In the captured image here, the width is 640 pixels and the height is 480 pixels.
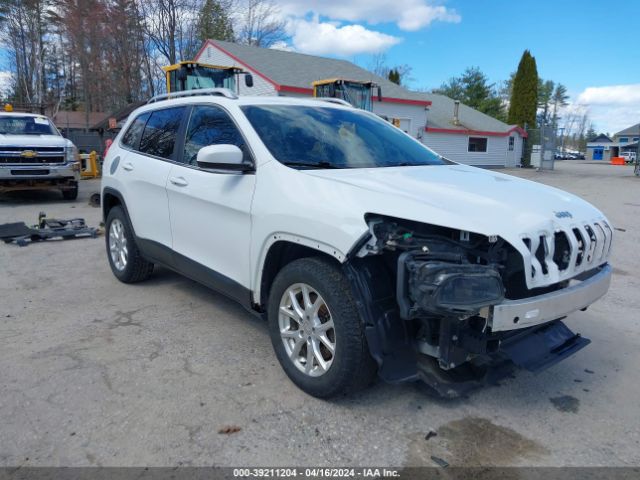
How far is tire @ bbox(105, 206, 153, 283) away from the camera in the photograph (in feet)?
17.4

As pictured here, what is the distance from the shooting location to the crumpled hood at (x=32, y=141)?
11.6 metres

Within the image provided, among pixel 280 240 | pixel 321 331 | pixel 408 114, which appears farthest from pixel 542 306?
pixel 408 114

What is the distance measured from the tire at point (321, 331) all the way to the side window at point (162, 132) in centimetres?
201

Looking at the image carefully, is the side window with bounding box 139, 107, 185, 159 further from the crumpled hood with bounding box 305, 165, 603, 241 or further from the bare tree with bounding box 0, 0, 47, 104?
the bare tree with bounding box 0, 0, 47, 104

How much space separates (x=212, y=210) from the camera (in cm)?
387

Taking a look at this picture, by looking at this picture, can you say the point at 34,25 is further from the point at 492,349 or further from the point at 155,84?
the point at 492,349

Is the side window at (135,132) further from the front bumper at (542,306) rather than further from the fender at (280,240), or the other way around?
the front bumper at (542,306)

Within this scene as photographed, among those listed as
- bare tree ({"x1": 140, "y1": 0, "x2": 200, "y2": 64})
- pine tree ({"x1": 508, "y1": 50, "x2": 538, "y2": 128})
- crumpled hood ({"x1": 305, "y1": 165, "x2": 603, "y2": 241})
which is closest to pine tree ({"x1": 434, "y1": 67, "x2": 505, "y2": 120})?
pine tree ({"x1": 508, "y1": 50, "x2": 538, "y2": 128})

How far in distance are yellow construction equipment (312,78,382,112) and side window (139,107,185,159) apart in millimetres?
11405

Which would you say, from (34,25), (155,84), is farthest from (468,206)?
(34,25)

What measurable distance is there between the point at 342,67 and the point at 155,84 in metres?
11.5

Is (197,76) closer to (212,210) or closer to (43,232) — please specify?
(43,232)

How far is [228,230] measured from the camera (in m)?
3.73

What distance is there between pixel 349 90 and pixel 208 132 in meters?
12.8
